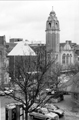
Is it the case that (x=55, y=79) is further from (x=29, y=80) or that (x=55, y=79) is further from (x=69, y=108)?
(x=29, y=80)

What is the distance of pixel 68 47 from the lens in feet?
138

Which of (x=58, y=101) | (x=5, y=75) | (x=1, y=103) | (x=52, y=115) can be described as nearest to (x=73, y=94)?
(x=58, y=101)

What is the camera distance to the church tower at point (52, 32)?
129 ft

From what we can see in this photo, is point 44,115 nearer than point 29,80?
No

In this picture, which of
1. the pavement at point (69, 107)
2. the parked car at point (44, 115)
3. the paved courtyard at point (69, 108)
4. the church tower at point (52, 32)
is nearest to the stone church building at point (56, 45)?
the church tower at point (52, 32)

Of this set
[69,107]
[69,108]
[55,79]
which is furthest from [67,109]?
[55,79]

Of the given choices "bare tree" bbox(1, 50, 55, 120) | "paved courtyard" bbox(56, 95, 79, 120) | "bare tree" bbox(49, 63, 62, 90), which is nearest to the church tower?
"bare tree" bbox(49, 63, 62, 90)

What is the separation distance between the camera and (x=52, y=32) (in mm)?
40000

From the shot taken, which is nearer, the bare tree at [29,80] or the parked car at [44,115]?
the bare tree at [29,80]

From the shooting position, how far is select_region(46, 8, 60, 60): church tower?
129 feet

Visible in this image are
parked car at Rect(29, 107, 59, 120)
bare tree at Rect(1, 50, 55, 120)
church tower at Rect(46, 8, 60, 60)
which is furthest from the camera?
church tower at Rect(46, 8, 60, 60)

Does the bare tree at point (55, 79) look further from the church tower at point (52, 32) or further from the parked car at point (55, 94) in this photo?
the church tower at point (52, 32)

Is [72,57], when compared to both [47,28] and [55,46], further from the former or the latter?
[47,28]

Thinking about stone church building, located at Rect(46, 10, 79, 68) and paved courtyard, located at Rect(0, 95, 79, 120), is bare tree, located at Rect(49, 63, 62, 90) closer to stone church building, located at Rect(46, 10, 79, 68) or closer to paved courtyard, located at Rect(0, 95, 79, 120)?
paved courtyard, located at Rect(0, 95, 79, 120)
